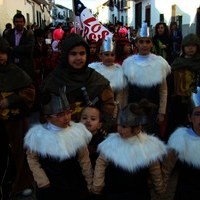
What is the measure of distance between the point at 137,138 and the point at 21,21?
5.21 metres

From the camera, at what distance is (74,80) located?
3.78 m

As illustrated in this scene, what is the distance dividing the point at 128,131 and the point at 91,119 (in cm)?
64

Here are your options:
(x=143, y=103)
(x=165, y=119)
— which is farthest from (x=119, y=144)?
(x=165, y=119)

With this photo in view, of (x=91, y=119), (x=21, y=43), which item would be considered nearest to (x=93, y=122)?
(x=91, y=119)

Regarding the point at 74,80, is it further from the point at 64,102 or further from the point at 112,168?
the point at 112,168

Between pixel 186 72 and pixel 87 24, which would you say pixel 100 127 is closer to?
pixel 186 72

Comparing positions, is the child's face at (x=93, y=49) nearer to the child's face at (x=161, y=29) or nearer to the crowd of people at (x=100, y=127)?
the crowd of people at (x=100, y=127)

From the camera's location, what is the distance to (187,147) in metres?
3.08

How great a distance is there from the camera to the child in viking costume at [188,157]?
3070mm

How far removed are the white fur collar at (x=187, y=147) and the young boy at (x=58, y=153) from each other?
2.14ft

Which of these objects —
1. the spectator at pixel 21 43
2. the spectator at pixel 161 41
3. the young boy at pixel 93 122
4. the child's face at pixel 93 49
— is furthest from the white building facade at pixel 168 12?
the young boy at pixel 93 122

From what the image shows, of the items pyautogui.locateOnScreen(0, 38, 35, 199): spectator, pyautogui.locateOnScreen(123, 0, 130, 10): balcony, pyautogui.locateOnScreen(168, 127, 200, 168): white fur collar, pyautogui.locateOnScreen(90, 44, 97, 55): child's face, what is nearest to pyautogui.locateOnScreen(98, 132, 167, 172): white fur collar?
pyautogui.locateOnScreen(168, 127, 200, 168): white fur collar

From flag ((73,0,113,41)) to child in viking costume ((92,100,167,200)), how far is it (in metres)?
4.33

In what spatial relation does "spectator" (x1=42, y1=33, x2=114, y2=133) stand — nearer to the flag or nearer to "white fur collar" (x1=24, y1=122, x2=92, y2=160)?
"white fur collar" (x1=24, y1=122, x2=92, y2=160)
